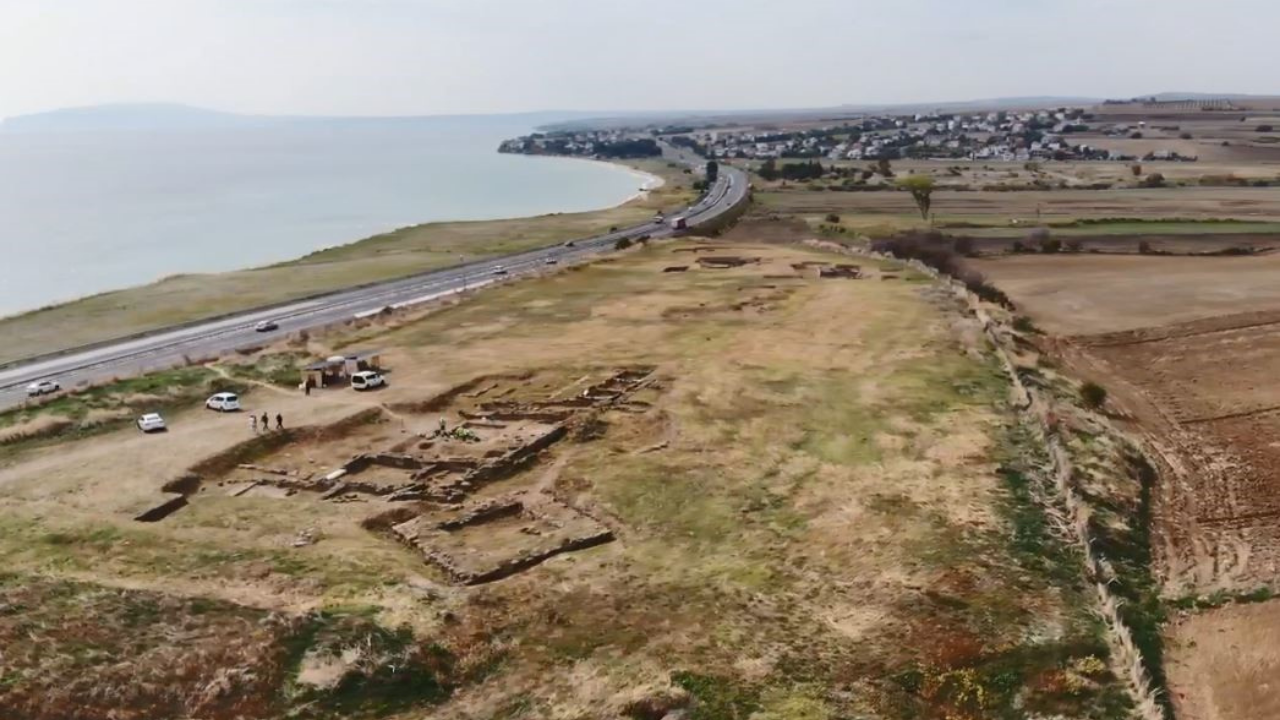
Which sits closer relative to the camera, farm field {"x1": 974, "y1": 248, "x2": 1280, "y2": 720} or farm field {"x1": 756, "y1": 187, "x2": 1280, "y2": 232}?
farm field {"x1": 974, "y1": 248, "x2": 1280, "y2": 720}

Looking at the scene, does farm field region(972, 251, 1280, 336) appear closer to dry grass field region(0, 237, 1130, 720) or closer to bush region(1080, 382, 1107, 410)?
bush region(1080, 382, 1107, 410)

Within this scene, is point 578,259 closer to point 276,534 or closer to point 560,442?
point 560,442

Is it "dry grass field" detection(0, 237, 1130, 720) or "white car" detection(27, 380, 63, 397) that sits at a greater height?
"white car" detection(27, 380, 63, 397)

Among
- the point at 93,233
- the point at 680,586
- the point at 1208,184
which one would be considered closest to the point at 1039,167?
the point at 1208,184

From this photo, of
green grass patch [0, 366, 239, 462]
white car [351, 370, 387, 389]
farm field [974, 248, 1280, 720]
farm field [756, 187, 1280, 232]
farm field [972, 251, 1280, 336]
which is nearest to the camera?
farm field [974, 248, 1280, 720]

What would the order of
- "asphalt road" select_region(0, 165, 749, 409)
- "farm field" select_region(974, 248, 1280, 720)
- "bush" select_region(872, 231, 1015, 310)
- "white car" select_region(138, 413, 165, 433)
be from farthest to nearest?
"bush" select_region(872, 231, 1015, 310) → "asphalt road" select_region(0, 165, 749, 409) → "white car" select_region(138, 413, 165, 433) → "farm field" select_region(974, 248, 1280, 720)

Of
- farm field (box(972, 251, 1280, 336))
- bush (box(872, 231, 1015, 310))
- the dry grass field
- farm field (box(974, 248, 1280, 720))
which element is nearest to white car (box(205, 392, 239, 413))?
the dry grass field
